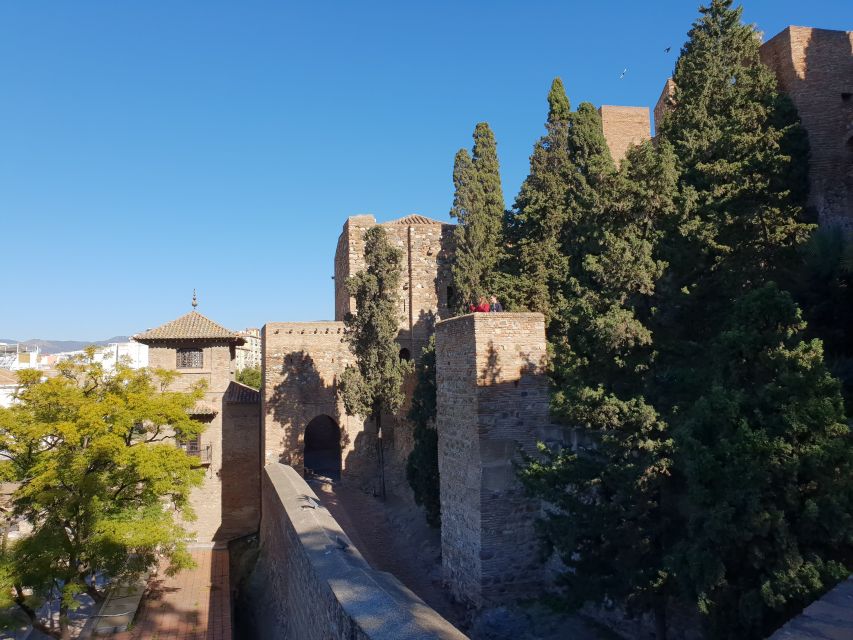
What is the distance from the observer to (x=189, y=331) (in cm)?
1902

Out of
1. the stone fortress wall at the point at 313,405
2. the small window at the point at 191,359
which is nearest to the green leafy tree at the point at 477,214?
the stone fortress wall at the point at 313,405

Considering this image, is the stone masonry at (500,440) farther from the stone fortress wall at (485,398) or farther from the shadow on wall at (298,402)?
the shadow on wall at (298,402)

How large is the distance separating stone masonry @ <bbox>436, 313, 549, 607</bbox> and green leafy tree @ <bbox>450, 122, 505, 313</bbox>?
814 centimetres

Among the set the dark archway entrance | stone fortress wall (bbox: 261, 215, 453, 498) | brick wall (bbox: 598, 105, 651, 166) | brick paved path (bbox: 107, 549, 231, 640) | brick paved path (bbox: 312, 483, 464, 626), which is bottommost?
brick paved path (bbox: 107, 549, 231, 640)

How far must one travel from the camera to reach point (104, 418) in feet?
39.9

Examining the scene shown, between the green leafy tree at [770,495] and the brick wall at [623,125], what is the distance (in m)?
14.7

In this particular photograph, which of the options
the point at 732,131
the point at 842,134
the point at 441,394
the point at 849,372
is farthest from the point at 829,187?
the point at 441,394

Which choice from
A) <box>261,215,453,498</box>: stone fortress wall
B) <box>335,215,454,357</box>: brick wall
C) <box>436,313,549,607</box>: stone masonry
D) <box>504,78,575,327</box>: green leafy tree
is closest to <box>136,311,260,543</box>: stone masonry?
<box>261,215,453,498</box>: stone fortress wall

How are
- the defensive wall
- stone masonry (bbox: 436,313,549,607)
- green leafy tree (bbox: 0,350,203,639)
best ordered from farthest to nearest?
green leafy tree (bbox: 0,350,203,639), stone masonry (bbox: 436,313,549,607), the defensive wall

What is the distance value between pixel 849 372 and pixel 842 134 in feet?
23.4

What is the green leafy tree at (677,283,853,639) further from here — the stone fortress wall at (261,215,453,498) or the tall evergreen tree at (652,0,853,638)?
the stone fortress wall at (261,215,453,498)

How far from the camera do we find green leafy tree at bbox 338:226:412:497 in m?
16.9

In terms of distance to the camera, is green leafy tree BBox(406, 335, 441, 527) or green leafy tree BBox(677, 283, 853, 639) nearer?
green leafy tree BBox(677, 283, 853, 639)

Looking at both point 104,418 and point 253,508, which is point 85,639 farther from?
point 253,508
